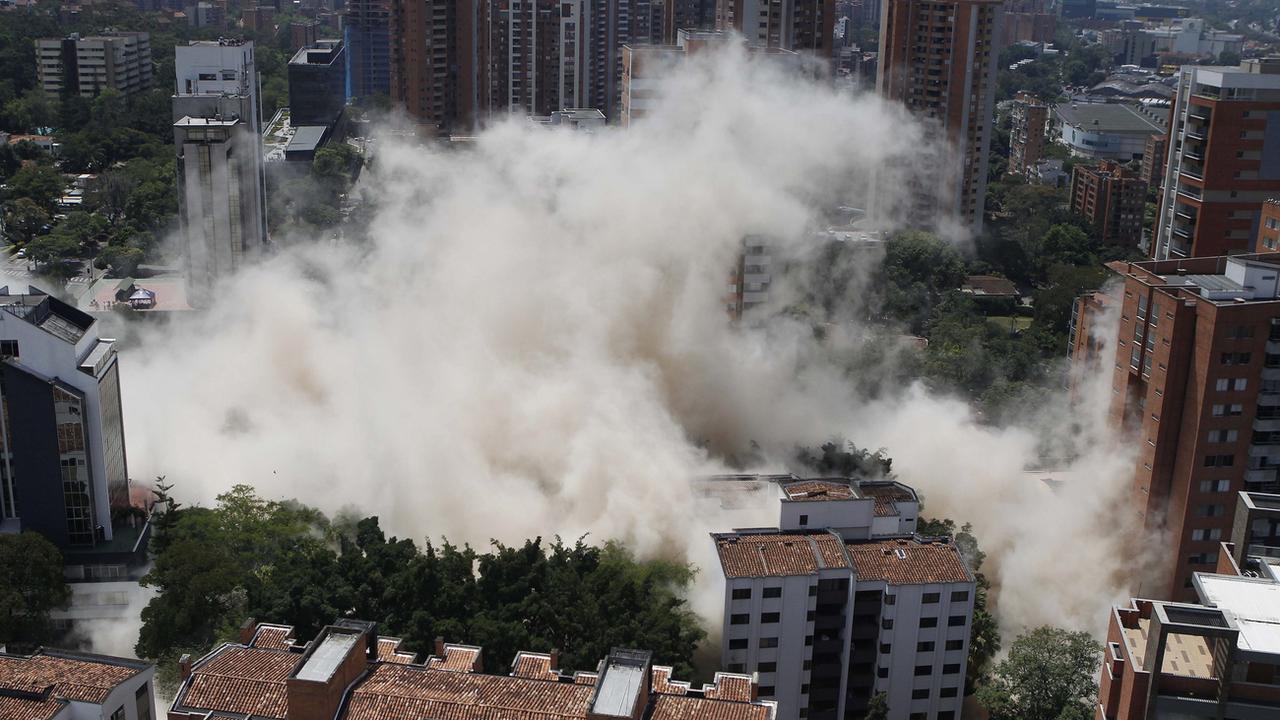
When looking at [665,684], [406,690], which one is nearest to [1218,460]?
[665,684]

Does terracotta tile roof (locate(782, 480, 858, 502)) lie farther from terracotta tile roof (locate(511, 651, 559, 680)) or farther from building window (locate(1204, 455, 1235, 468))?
building window (locate(1204, 455, 1235, 468))

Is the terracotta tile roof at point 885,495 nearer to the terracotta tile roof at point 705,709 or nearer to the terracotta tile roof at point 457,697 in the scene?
the terracotta tile roof at point 705,709

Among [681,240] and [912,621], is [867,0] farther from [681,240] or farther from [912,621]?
[912,621]

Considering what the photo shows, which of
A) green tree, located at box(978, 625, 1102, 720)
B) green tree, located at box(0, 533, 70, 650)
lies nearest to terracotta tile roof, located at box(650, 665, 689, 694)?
green tree, located at box(978, 625, 1102, 720)

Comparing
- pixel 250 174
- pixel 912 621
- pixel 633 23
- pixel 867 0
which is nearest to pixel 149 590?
pixel 912 621

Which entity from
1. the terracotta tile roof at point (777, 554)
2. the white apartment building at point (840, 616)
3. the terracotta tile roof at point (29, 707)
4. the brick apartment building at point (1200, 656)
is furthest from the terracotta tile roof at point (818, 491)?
the terracotta tile roof at point (29, 707)
